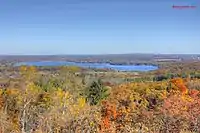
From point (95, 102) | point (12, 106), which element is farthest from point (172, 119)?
point (95, 102)

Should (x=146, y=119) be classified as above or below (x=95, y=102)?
above

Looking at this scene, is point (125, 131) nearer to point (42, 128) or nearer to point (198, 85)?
point (42, 128)

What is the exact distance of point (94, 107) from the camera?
27656mm

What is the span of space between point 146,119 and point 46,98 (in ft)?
67.3

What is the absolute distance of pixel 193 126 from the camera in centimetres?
1143

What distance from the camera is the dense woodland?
444 inches

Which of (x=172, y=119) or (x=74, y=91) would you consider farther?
(x=74, y=91)

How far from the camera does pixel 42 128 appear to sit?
11.4 meters

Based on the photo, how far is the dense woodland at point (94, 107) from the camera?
11281 mm

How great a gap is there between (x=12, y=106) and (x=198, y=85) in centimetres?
2453

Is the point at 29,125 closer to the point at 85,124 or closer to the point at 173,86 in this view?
the point at 85,124

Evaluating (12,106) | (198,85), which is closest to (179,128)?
(12,106)

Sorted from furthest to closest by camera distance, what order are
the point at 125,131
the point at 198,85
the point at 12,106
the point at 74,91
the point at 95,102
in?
1. the point at 198,85
2. the point at 74,91
3. the point at 95,102
4. the point at 12,106
5. the point at 125,131

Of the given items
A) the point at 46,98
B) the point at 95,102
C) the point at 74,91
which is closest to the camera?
the point at 46,98
